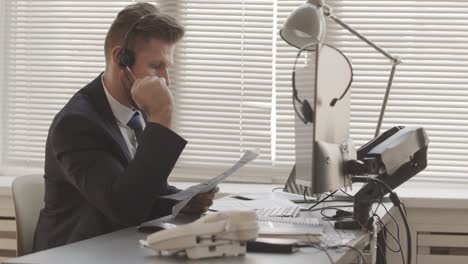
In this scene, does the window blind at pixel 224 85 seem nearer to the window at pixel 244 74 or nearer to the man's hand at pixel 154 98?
the window at pixel 244 74

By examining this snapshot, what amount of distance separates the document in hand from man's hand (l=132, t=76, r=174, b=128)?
37 cm

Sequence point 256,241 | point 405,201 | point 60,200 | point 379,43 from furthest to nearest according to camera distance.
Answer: point 379,43 < point 405,201 < point 60,200 < point 256,241

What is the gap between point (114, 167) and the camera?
1.76 meters

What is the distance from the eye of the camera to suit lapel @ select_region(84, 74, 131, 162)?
1888mm

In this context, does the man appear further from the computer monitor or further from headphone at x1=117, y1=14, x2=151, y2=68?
the computer monitor

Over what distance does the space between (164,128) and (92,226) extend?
31 cm

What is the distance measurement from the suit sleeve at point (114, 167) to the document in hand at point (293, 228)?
0.28 m

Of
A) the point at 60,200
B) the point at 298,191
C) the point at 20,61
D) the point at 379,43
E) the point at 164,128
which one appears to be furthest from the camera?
the point at 20,61

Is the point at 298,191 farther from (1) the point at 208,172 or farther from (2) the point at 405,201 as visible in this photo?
(1) the point at 208,172

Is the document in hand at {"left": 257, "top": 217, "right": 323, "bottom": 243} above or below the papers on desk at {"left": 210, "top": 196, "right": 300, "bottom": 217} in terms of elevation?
above

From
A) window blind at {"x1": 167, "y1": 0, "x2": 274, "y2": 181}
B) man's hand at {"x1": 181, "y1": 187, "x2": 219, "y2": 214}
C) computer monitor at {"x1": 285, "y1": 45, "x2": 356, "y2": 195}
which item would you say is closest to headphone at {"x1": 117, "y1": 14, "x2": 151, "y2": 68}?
man's hand at {"x1": 181, "y1": 187, "x2": 219, "y2": 214}

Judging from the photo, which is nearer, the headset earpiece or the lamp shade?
the headset earpiece

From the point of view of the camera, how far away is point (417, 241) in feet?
9.42

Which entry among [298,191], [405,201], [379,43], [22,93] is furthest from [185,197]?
[22,93]
